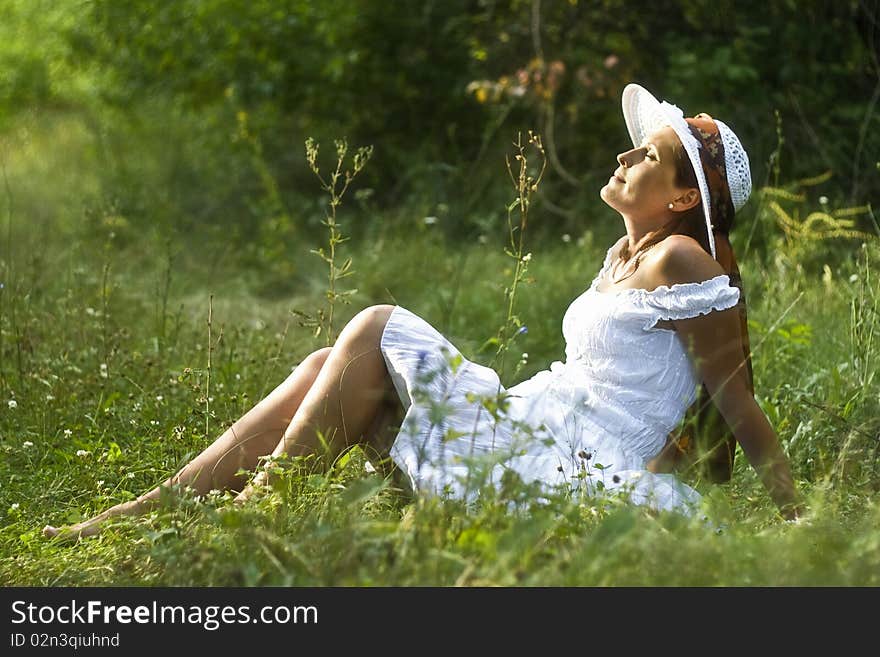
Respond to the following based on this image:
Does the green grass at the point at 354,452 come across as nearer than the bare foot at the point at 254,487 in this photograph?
Yes

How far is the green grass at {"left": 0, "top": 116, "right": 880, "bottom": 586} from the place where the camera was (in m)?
2.37

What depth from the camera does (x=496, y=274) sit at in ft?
19.8

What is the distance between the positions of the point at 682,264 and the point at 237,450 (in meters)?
1.23

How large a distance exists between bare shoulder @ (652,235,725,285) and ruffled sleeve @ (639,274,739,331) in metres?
0.02

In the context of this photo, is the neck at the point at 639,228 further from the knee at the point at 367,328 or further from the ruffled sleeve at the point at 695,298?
the knee at the point at 367,328

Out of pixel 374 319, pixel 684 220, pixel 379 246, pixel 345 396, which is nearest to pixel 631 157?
pixel 684 220

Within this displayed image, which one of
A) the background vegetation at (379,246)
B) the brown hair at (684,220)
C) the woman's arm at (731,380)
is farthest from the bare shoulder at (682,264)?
the background vegetation at (379,246)

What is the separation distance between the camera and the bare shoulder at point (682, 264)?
116 inches

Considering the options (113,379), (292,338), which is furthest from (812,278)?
(113,379)

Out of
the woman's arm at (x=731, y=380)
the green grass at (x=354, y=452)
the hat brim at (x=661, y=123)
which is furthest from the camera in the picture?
the hat brim at (x=661, y=123)

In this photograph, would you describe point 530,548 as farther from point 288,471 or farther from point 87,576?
point 87,576

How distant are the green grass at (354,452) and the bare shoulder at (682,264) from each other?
51cm
